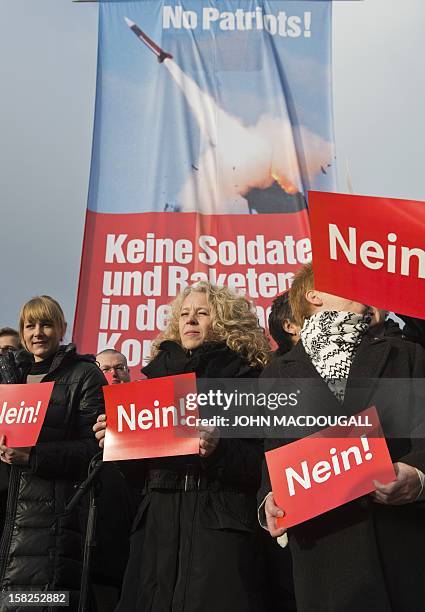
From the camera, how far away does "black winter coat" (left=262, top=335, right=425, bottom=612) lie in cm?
202

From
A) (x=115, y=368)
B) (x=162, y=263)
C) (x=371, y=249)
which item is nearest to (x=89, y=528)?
(x=371, y=249)

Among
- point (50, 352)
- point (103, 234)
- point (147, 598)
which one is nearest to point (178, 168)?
point (103, 234)

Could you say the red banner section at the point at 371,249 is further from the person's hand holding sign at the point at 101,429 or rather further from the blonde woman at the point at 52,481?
the blonde woman at the point at 52,481

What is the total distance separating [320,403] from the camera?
7.40ft

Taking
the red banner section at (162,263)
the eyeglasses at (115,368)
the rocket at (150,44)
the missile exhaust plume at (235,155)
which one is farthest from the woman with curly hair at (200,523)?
the rocket at (150,44)

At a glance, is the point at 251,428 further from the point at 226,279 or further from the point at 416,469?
the point at 226,279

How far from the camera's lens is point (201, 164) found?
26.2 feet

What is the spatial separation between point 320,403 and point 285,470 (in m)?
0.21

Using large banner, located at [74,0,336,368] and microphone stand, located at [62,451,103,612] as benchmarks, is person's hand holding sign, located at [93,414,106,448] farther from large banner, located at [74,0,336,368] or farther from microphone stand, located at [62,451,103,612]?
large banner, located at [74,0,336,368]

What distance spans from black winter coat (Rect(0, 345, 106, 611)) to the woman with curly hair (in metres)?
0.38

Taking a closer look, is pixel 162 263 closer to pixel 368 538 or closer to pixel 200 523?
pixel 200 523

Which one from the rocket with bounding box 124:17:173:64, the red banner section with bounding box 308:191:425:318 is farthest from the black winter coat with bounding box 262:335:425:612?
the rocket with bounding box 124:17:173:64

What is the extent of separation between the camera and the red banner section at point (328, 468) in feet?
6.79

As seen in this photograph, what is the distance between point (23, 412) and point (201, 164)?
5.06 m
